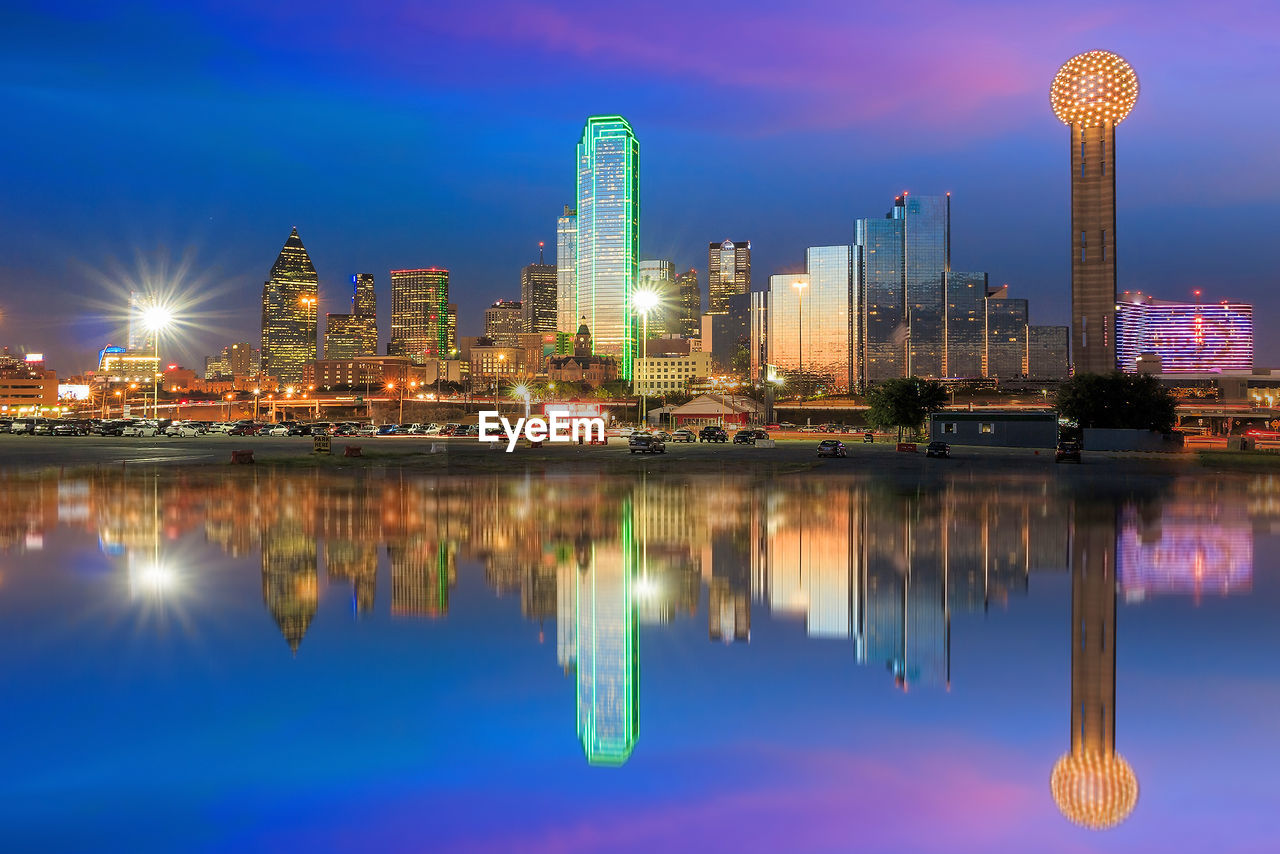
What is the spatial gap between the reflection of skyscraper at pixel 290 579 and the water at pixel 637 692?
0.31 feet

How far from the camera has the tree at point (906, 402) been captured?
92125 millimetres

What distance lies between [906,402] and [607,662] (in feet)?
280

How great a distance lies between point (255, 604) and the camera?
14586 mm

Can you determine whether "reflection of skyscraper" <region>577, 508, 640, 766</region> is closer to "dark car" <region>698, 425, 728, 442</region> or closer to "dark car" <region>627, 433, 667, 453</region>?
"dark car" <region>627, 433, 667, 453</region>

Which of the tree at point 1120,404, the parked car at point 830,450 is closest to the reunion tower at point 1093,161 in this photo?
the tree at point 1120,404

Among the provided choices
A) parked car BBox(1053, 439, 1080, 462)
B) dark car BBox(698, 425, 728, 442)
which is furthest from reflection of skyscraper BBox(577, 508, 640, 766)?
dark car BBox(698, 425, 728, 442)

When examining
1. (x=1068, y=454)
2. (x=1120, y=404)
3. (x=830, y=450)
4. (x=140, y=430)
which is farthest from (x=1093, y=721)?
(x=140, y=430)

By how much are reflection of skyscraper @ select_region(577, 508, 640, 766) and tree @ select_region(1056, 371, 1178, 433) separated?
233 feet

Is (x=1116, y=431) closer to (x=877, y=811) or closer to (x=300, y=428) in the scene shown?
(x=877, y=811)

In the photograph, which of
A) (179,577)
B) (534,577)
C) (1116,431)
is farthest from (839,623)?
(1116,431)

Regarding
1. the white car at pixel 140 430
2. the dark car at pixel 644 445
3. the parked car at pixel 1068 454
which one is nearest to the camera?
the parked car at pixel 1068 454

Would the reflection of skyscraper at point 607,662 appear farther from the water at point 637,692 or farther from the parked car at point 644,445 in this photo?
the parked car at point 644,445

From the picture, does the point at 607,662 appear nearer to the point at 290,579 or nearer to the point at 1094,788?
the point at 1094,788

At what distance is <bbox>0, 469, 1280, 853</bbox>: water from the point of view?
24.9 ft
